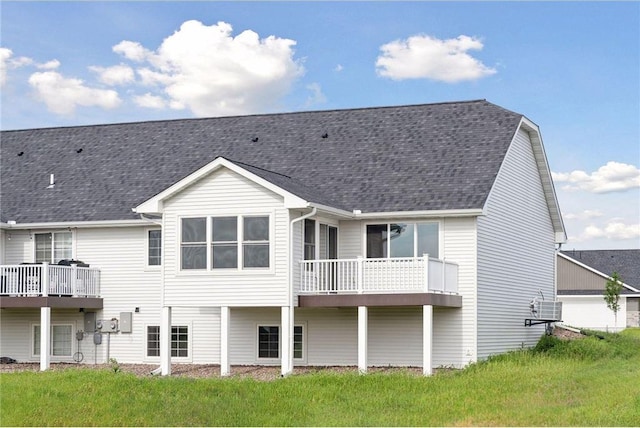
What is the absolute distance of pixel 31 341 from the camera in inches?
1310

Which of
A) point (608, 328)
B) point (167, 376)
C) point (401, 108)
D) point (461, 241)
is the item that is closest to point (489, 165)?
point (461, 241)

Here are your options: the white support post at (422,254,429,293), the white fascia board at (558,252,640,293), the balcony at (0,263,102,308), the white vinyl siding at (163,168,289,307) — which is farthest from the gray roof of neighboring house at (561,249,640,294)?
the white vinyl siding at (163,168,289,307)

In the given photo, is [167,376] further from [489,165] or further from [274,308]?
[489,165]

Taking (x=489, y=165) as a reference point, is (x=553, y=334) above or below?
below

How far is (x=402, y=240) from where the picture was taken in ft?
97.3

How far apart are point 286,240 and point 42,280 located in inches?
313

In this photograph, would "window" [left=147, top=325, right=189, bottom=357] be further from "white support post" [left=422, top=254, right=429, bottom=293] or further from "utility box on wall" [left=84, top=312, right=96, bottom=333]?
"white support post" [left=422, top=254, right=429, bottom=293]

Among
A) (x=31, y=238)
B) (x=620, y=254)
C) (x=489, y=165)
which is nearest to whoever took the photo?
(x=489, y=165)

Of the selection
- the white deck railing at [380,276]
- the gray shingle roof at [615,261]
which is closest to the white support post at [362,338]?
the white deck railing at [380,276]

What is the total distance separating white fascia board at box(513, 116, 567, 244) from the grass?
9.15 metres

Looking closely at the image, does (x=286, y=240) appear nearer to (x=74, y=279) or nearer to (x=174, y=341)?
(x=174, y=341)

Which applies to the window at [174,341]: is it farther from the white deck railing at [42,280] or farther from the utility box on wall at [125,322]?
the white deck railing at [42,280]

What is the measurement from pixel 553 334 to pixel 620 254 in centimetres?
4521

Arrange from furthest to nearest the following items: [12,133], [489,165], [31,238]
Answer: [12,133]
[31,238]
[489,165]
